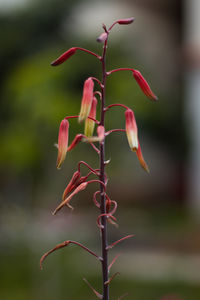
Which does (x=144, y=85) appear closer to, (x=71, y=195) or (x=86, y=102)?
(x=86, y=102)

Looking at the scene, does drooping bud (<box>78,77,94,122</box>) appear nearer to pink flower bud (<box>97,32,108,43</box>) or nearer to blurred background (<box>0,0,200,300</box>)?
pink flower bud (<box>97,32,108,43</box>)

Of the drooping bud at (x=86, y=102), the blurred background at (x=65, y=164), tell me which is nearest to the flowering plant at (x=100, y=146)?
the drooping bud at (x=86, y=102)

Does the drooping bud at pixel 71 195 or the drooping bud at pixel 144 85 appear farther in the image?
the drooping bud at pixel 144 85

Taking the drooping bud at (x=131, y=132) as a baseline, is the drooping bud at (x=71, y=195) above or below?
below

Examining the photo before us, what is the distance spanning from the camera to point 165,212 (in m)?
12.7

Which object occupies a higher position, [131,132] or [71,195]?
[131,132]

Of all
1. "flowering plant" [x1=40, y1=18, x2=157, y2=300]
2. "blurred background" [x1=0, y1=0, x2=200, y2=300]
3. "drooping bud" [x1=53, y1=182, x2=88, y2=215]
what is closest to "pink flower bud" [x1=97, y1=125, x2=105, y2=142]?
"flowering plant" [x1=40, y1=18, x2=157, y2=300]

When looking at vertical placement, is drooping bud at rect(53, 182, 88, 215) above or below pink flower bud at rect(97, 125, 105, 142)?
below

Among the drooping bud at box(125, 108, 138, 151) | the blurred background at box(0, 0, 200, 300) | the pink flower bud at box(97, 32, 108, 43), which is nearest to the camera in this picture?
the pink flower bud at box(97, 32, 108, 43)

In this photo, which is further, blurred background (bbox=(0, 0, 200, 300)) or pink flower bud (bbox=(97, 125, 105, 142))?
blurred background (bbox=(0, 0, 200, 300))

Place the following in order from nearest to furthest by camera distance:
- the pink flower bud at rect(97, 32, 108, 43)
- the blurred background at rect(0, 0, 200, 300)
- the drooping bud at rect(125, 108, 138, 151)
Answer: the pink flower bud at rect(97, 32, 108, 43), the drooping bud at rect(125, 108, 138, 151), the blurred background at rect(0, 0, 200, 300)

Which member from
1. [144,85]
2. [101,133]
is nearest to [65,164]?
[144,85]

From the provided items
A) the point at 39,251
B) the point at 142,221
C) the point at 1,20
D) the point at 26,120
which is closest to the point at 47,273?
the point at 39,251

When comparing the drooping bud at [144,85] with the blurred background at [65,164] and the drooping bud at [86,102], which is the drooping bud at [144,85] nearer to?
the drooping bud at [86,102]
